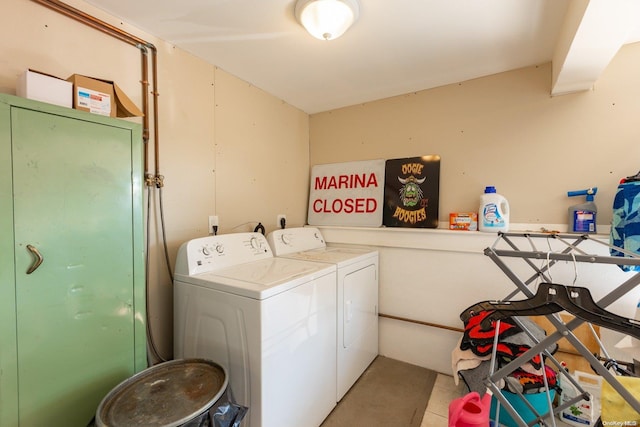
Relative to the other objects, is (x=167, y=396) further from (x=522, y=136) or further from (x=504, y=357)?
(x=522, y=136)

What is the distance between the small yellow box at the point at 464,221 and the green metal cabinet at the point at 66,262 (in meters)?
2.05

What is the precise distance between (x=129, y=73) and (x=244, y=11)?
28.6 inches

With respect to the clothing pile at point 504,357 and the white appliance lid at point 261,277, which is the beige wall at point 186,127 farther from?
the clothing pile at point 504,357

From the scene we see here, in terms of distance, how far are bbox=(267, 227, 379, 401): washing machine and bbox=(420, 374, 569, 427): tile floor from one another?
52 centimetres

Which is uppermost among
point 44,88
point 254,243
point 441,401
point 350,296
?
point 44,88

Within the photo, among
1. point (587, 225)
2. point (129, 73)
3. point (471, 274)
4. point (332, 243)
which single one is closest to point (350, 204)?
point (332, 243)

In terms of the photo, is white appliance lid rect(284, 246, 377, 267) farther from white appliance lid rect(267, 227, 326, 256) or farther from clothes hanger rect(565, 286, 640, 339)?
clothes hanger rect(565, 286, 640, 339)

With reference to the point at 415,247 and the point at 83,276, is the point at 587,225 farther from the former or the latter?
the point at 83,276

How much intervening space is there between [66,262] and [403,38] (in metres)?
2.00

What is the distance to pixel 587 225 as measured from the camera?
172 centimetres

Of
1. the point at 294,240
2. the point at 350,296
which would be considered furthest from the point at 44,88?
the point at 350,296

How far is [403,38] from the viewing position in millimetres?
1652

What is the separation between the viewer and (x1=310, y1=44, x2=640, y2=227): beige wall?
173cm

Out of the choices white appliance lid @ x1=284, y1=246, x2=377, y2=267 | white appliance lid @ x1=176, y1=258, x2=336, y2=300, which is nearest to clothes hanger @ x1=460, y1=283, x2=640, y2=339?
white appliance lid @ x1=176, y1=258, x2=336, y2=300
